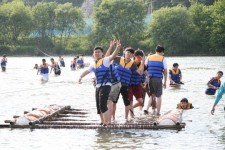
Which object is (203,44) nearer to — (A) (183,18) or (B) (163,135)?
(A) (183,18)

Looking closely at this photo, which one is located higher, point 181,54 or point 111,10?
point 111,10

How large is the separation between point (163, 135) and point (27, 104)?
8.62m

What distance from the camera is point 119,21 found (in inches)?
4328

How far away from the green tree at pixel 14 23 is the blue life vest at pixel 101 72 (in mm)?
102950

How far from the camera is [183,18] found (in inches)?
4021

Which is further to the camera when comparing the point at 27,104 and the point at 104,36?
the point at 104,36

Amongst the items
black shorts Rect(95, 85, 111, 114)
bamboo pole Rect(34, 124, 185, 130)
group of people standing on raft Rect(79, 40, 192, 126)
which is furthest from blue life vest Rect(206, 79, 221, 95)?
Result: black shorts Rect(95, 85, 111, 114)

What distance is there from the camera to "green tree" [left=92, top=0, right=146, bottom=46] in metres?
109

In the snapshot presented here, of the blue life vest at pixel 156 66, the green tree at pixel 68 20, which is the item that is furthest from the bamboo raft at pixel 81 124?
the green tree at pixel 68 20

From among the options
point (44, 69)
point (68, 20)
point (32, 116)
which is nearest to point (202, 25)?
point (68, 20)

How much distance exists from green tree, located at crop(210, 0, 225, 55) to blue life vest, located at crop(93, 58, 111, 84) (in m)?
83.9

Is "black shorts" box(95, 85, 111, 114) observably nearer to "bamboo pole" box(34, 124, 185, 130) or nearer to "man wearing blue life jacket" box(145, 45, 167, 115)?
"bamboo pole" box(34, 124, 185, 130)

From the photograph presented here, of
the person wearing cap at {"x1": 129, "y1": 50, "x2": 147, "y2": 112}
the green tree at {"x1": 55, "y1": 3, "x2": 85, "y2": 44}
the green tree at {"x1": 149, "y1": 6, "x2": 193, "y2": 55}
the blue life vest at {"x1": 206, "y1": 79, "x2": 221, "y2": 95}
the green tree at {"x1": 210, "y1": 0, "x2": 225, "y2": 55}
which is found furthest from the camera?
the green tree at {"x1": 55, "y1": 3, "x2": 85, "y2": 44}

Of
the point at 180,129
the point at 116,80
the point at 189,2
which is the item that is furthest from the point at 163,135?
the point at 189,2
